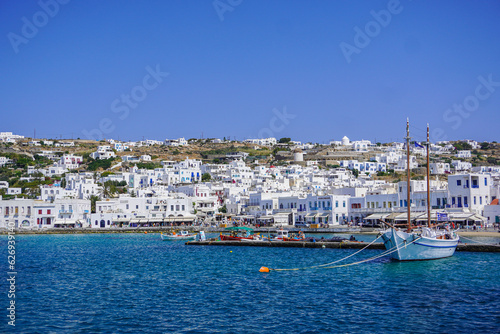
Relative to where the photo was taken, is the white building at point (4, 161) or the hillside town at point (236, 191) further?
the white building at point (4, 161)

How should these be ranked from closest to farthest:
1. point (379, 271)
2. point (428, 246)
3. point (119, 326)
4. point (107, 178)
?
point (119, 326), point (379, 271), point (428, 246), point (107, 178)

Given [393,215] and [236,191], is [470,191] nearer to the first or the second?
[393,215]

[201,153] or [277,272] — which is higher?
[201,153]

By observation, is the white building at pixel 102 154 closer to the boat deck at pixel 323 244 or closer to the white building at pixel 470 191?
the boat deck at pixel 323 244

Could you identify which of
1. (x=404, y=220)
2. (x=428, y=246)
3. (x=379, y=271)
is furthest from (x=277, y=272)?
(x=404, y=220)

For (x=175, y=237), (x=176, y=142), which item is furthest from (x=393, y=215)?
(x=176, y=142)

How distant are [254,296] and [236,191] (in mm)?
68855

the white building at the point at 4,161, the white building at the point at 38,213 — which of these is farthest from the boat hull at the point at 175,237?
the white building at the point at 4,161

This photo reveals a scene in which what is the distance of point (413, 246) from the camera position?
104 ft

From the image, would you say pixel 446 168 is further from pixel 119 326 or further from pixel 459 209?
pixel 119 326

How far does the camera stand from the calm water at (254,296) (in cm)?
1819

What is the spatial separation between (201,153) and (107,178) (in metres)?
62.9

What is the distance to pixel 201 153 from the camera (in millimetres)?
169000

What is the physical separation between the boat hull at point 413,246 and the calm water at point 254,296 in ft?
2.51
